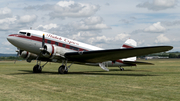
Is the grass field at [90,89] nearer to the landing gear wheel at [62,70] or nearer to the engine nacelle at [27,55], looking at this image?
the landing gear wheel at [62,70]

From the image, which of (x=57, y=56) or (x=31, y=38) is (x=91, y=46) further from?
(x=31, y=38)

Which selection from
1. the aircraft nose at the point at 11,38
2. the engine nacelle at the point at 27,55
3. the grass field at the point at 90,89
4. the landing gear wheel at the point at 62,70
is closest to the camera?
the grass field at the point at 90,89

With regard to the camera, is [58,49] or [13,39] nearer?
[13,39]

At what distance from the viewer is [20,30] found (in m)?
19.8

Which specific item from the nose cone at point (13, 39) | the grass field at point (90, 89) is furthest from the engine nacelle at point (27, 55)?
the grass field at point (90, 89)

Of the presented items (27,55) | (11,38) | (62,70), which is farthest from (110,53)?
(27,55)

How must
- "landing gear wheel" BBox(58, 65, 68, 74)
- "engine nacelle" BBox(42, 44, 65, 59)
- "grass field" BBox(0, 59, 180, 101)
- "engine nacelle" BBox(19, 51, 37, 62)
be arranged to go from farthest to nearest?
"engine nacelle" BBox(19, 51, 37, 62) → "landing gear wheel" BBox(58, 65, 68, 74) → "engine nacelle" BBox(42, 44, 65, 59) → "grass field" BBox(0, 59, 180, 101)

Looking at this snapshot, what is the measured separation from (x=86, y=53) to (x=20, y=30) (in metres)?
7.16

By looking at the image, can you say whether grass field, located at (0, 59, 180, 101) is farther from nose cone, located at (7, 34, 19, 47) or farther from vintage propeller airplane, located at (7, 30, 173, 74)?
nose cone, located at (7, 34, 19, 47)

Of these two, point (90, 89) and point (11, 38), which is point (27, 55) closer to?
point (11, 38)

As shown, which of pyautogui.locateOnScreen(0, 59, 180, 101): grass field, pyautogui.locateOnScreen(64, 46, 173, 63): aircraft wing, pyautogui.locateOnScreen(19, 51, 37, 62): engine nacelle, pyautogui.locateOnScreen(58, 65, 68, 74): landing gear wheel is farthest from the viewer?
pyautogui.locateOnScreen(19, 51, 37, 62): engine nacelle

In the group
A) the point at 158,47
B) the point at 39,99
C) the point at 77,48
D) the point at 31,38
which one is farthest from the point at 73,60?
the point at 39,99

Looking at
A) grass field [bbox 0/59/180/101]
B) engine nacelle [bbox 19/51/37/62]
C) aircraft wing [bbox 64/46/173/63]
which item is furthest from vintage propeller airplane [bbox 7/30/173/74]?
grass field [bbox 0/59/180/101]

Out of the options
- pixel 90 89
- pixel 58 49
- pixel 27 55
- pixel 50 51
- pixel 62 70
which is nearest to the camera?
pixel 90 89
